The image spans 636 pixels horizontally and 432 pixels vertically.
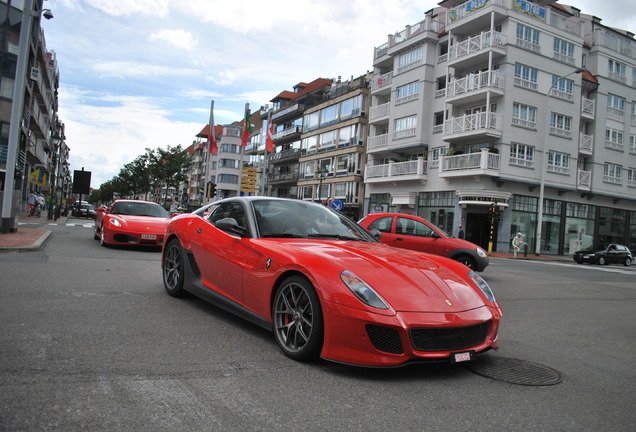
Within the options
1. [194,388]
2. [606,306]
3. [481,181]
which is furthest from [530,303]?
[481,181]

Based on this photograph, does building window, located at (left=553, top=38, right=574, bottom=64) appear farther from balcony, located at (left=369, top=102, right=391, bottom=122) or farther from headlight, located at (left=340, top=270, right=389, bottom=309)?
headlight, located at (left=340, top=270, right=389, bottom=309)

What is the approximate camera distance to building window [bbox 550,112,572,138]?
34.4m

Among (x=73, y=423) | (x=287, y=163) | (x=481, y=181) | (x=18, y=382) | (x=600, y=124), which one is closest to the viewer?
(x=73, y=423)

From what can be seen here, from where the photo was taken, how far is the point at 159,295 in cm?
635

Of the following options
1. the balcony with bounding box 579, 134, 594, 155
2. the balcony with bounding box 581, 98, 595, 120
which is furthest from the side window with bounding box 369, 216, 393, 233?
the balcony with bounding box 581, 98, 595, 120

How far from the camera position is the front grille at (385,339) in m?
3.41

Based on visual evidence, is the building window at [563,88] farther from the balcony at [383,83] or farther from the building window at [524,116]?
the balcony at [383,83]

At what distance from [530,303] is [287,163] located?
5750cm

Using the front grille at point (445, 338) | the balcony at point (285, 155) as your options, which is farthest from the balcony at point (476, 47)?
the front grille at point (445, 338)

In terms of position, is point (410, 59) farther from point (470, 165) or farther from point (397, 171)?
point (470, 165)

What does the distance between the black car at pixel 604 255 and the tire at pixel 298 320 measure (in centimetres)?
2944

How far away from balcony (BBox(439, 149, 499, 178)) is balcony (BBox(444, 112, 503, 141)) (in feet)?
4.56

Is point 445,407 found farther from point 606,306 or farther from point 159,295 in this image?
point 606,306

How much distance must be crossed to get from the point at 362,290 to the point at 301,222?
5.50 ft
